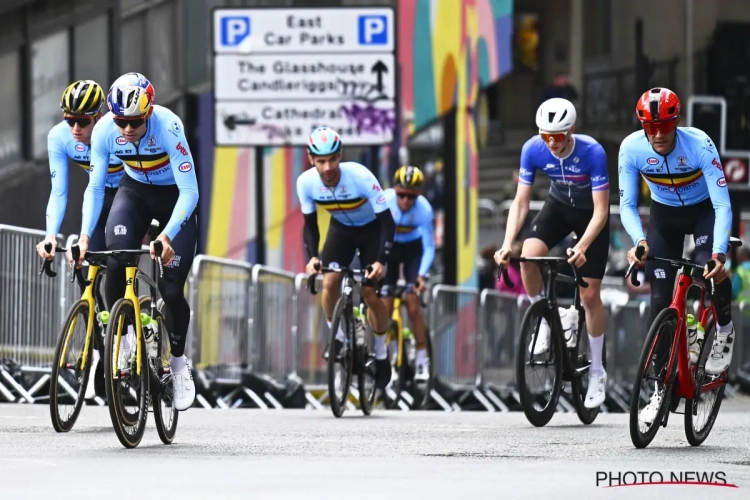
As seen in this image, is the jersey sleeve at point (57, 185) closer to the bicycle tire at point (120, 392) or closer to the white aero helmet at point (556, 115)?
the bicycle tire at point (120, 392)

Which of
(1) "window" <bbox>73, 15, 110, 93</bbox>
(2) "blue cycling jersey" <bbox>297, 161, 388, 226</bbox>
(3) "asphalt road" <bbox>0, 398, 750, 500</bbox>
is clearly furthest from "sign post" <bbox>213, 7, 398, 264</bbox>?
(3) "asphalt road" <bbox>0, 398, 750, 500</bbox>

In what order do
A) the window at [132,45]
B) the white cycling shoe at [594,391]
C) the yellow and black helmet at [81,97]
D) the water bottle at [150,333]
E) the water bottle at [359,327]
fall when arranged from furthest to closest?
the window at [132,45] → the water bottle at [359,327] → the white cycling shoe at [594,391] → the yellow and black helmet at [81,97] → the water bottle at [150,333]

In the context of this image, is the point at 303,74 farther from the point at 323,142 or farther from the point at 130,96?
the point at 130,96

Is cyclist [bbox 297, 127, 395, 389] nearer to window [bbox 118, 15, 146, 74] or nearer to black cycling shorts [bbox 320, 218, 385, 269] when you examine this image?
black cycling shorts [bbox 320, 218, 385, 269]

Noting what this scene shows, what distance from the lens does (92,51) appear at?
894 inches

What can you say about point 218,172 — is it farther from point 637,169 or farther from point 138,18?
point 637,169

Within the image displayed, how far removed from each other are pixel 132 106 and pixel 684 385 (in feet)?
10.4

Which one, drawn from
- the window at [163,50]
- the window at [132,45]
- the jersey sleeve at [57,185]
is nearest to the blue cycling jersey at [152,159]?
the jersey sleeve at [57,185]

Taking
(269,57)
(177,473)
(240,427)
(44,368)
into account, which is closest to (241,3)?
(269,57)

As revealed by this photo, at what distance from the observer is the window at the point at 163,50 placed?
79.8 ft

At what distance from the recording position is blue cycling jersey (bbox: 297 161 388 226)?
14820 millimetres

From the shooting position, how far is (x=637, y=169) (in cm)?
1136

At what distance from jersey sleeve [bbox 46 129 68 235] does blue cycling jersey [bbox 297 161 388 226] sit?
2.49 meters

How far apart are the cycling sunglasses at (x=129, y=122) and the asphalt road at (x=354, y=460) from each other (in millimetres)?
1638
